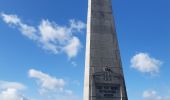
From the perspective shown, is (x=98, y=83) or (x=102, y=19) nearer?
(x=98, y=83)

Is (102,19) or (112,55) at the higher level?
(102,19)

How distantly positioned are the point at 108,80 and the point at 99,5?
7504mm

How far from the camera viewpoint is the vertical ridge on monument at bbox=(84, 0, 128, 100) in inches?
1067

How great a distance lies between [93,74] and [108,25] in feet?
17.0

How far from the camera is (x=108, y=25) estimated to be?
96.4 feet

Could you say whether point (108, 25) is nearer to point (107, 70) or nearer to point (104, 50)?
point (104, 50)

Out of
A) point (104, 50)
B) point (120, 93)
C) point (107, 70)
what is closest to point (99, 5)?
point (104, 50)

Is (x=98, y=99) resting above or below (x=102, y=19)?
below

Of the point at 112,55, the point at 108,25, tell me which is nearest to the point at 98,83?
the point at 112,55

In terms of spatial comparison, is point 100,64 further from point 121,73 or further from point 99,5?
point 99,5

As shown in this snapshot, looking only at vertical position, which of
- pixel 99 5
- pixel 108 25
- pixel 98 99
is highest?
pixel 99 5

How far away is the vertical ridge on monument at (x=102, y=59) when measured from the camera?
88.9 ft

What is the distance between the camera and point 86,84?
89.3 ft

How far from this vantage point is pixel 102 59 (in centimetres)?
2788
